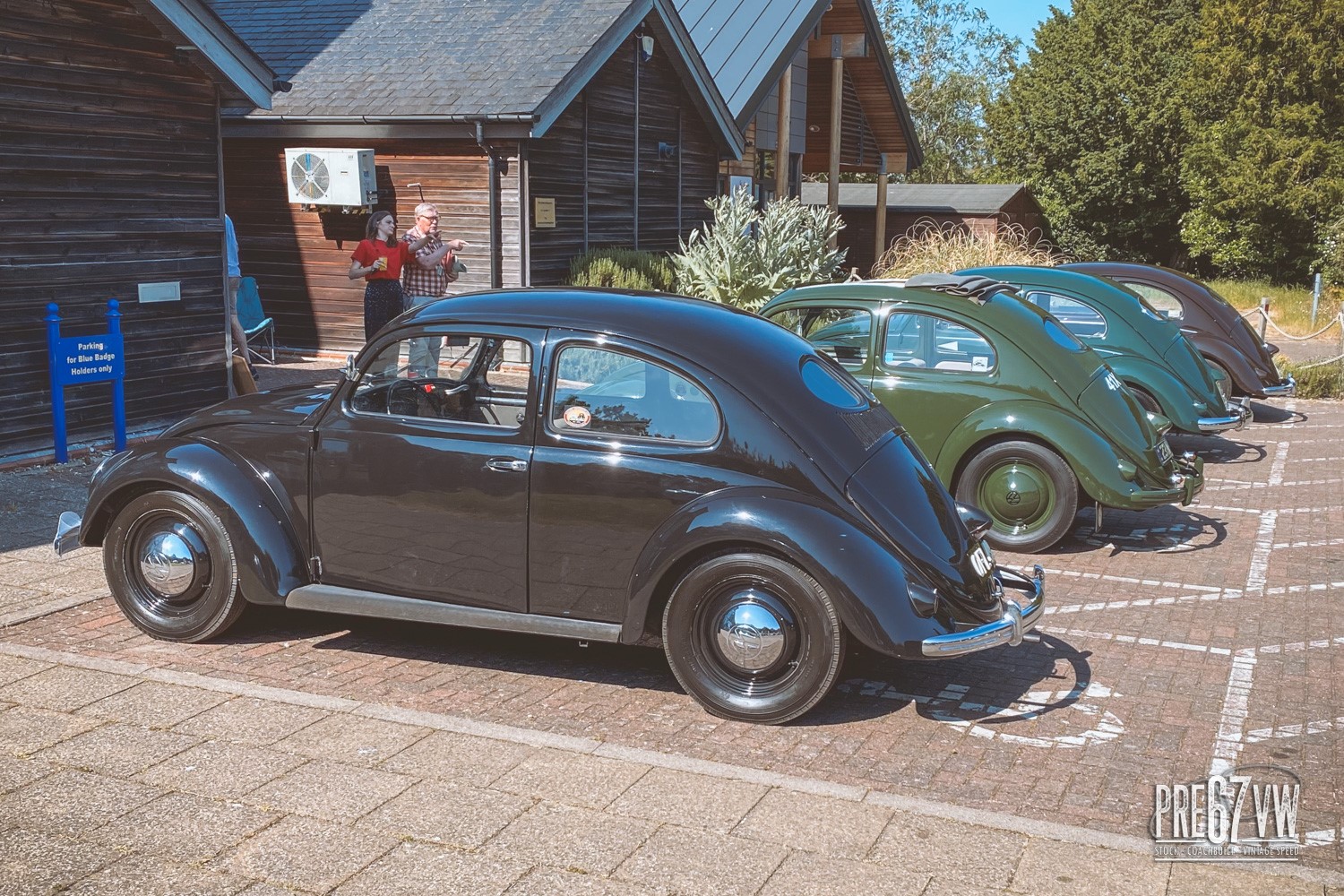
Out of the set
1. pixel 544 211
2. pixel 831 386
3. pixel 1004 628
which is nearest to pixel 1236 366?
pixel 544 211

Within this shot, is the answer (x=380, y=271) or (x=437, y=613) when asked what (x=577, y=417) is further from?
(x=380, y=271)

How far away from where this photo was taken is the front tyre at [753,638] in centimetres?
513

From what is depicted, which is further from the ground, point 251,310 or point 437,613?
point 251,310

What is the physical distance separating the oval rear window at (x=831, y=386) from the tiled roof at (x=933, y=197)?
26859 millimetres

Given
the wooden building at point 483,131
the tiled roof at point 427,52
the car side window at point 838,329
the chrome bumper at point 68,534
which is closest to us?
the chrome bumper at point 68,534

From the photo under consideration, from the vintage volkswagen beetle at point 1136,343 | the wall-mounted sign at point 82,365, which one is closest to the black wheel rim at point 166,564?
the wall-mounted sign at point 82,365

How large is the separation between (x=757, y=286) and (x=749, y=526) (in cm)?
1028

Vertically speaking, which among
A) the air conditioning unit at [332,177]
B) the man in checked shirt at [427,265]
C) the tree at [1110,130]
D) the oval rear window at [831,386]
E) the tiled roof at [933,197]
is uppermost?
the tree at [1110,130]

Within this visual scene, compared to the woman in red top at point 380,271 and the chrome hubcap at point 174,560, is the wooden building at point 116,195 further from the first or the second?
the chrome hubcap at point 174,560

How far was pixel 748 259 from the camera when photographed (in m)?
15.3

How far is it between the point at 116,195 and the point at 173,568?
6.07m

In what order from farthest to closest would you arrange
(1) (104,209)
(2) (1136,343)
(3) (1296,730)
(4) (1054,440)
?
(2) (1136,343), (1) (104,209), (4) (1054,440), (3) (1296,730)

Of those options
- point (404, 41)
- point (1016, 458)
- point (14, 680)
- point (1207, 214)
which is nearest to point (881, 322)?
point (1016, 458)

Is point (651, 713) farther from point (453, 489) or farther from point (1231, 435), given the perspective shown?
point (1231, 435)
